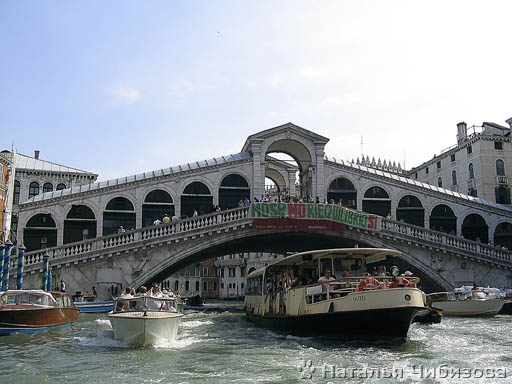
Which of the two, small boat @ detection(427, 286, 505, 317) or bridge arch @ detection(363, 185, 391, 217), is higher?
bridge arch @ detection(363, 185, 391, 217)

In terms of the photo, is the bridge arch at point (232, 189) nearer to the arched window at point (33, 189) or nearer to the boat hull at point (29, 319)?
the boat hull at point (29, 319)

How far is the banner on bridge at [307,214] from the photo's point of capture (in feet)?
91.8

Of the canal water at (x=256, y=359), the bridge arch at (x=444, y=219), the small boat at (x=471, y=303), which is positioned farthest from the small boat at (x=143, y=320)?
the bridge arch at (x=444, y=219)

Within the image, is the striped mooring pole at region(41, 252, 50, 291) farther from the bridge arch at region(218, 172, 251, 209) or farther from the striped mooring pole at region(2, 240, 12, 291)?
the bridge arch at region(218, 172, 251, 209)

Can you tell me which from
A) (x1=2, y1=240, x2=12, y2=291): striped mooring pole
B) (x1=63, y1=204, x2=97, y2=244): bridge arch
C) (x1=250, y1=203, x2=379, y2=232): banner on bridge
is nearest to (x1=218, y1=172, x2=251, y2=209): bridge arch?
(x1=250, y1=203, x2=379, y2=232): banner on bridge

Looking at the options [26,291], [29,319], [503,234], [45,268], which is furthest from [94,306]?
[503,234]

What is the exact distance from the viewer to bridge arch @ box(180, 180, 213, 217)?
31547mm

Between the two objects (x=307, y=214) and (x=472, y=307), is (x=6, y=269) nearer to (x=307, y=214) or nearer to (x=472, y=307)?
(x=307, y=214)

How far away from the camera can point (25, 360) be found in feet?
40.5

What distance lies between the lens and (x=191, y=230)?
26922mm

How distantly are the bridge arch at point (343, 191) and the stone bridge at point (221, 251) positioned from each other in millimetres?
2819

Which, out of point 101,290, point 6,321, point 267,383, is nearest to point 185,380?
point 267,383

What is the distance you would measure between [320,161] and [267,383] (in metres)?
24.0

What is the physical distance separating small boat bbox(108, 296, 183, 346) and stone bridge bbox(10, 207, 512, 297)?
1156 centimetres
